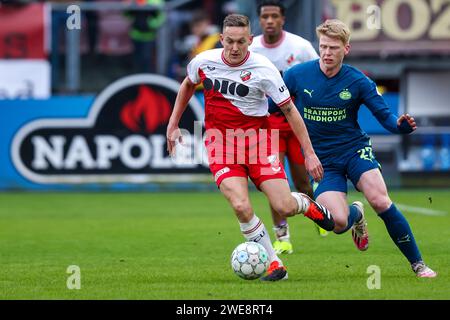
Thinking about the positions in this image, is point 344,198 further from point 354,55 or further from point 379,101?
point 354,55

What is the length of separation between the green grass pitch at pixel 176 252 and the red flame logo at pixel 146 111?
4.71 feet

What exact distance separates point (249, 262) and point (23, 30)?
14.1 m

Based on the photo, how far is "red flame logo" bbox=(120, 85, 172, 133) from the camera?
19891 millimetres

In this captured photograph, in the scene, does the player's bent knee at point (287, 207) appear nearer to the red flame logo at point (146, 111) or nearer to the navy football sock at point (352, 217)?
the navy football sock at point (352, 217)

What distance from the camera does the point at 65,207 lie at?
693 inches

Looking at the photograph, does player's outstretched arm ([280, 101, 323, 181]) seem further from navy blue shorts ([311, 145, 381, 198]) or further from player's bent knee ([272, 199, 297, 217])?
navy blue shorts ([311, 145, 381, 198])

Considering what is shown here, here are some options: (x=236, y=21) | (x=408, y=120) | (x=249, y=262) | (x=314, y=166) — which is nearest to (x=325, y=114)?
(x=314, y=166)

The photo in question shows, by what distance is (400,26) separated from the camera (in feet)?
71.5

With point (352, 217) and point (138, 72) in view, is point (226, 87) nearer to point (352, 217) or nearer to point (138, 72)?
point (352, 217)

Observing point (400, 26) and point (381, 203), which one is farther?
point (400, 26)

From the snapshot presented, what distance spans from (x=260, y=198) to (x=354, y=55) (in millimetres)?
4468

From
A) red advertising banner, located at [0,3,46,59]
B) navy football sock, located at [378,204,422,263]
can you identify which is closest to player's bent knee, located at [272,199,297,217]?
navy football sock, located at [378,204,422,263]

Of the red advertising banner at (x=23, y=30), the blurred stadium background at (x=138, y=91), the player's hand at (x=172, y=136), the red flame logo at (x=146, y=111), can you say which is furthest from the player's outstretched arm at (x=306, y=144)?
the red advertising banner at (x=23, y=30)
